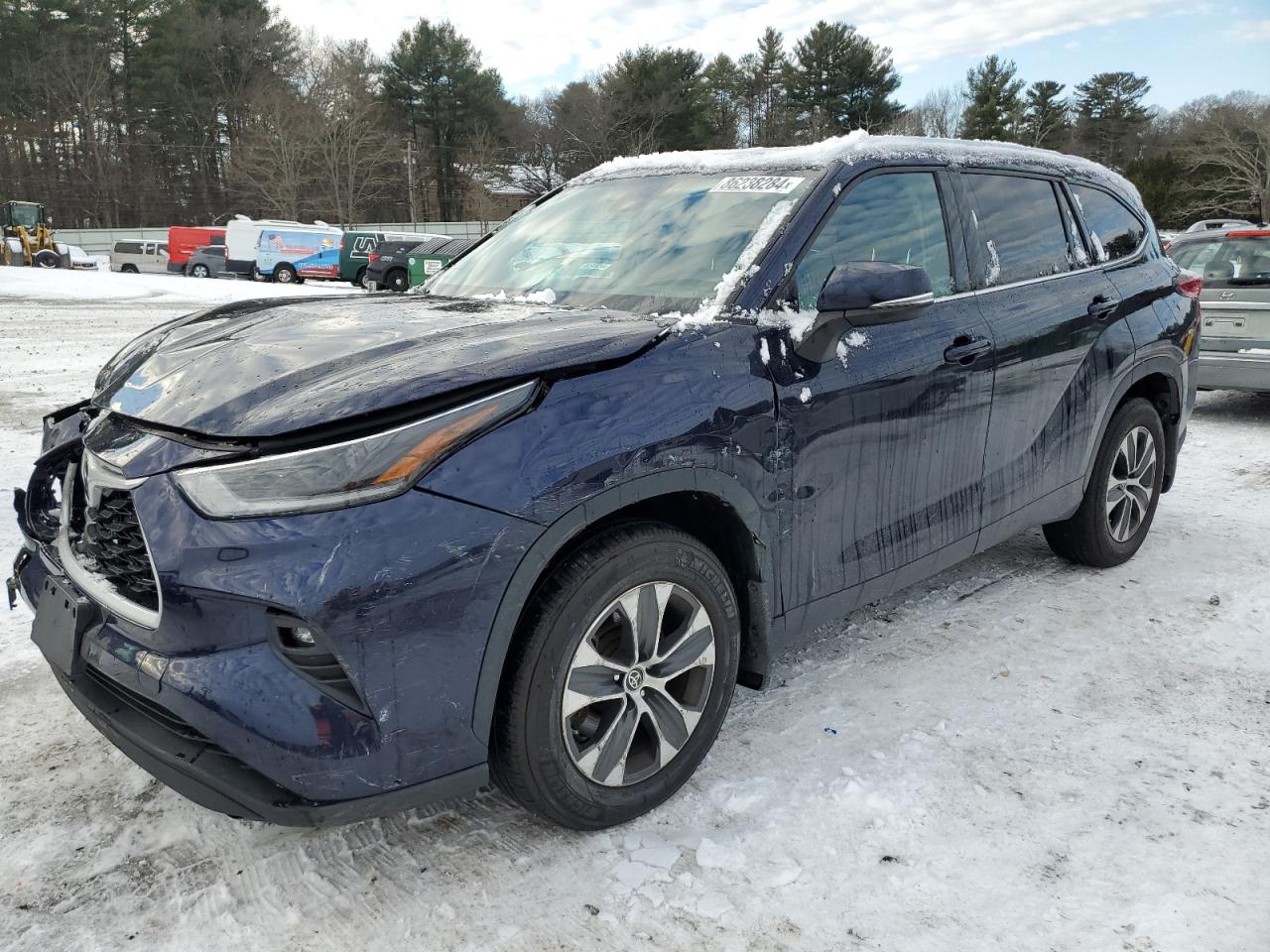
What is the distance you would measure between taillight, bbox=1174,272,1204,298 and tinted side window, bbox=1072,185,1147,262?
31cm

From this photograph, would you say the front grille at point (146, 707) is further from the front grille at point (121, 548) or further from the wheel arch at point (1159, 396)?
the wheel arch at point (1159, 396)

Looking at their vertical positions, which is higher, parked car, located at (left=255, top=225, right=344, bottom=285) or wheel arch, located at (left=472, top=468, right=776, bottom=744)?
parked car, located at (left=255, top=225, right=344, bottom=285)

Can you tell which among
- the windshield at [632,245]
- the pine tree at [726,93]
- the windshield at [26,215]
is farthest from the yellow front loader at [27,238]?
the windshield at [632,245]

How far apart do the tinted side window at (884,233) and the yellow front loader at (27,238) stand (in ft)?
146

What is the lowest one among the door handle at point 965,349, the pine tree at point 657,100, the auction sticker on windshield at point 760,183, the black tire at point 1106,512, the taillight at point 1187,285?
the black tire at point 1106,512

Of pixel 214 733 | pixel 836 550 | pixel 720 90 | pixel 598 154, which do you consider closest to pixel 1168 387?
pixel 836 550

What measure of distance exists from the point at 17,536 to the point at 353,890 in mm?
3092

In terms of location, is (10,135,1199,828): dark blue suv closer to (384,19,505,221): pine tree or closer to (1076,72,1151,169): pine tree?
(384,19,505,221): pine tree

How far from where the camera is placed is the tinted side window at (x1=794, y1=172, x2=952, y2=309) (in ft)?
9.50

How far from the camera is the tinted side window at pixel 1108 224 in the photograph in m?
4.18

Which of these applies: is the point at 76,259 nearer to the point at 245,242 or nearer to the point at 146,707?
the point at 245,242

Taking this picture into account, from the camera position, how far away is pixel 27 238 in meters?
40.1

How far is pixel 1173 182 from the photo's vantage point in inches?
2100

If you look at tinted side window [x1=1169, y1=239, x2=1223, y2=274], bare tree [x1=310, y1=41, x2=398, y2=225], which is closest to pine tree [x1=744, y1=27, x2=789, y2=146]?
bare tree [x1=310, y1=41, x2=398, y2=225]
